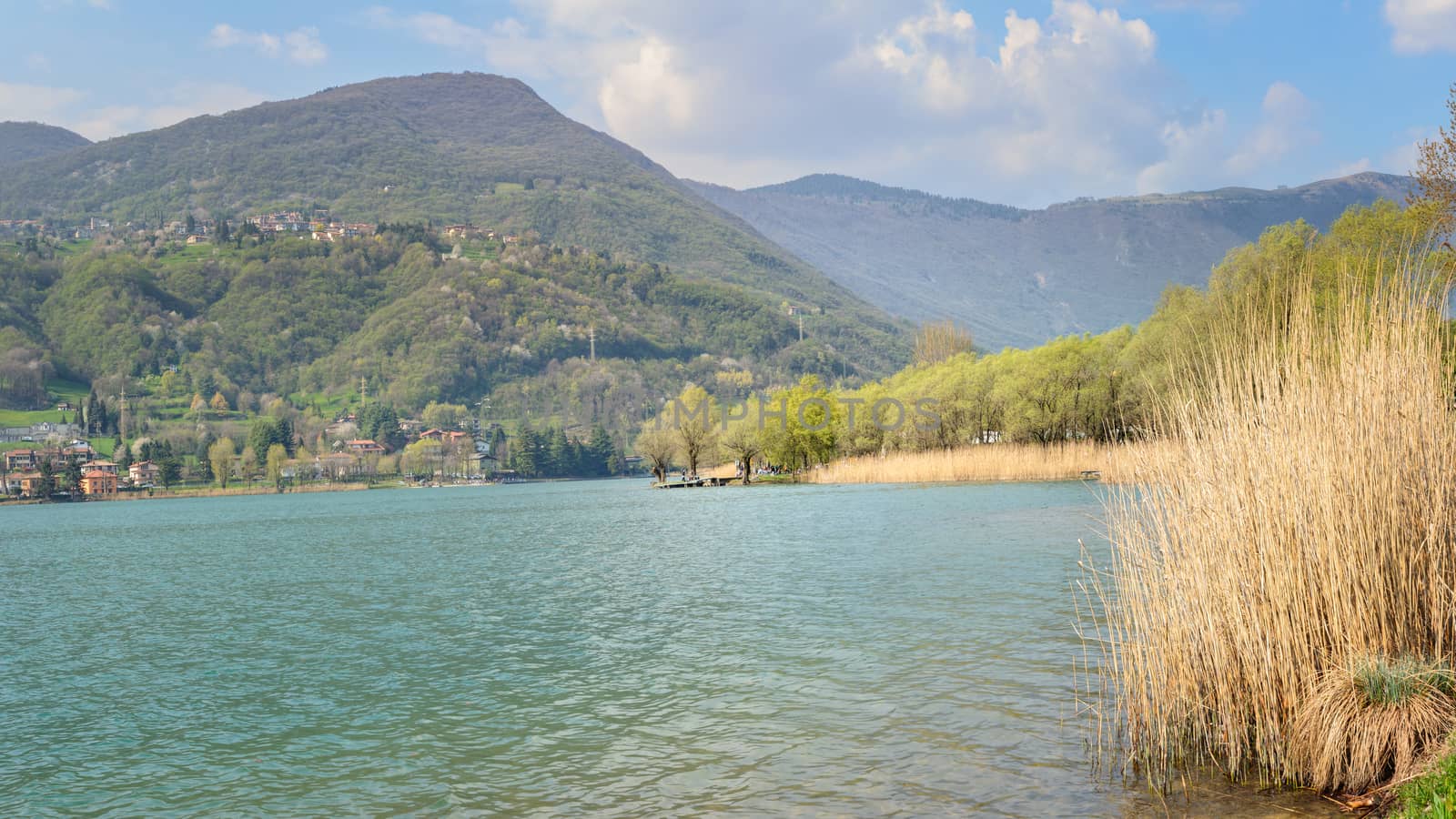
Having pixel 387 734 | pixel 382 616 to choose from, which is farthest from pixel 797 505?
pixel 387 734

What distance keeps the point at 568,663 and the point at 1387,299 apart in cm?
1280

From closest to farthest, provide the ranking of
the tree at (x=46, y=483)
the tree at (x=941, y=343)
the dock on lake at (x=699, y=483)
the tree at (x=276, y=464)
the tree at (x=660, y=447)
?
the dock on lake at (x=699, y=483)
the tree at (x=660, y=447)
the tree at (x=46, y=483)
the tree at (x=941, y=343)
the tree at (x=276, y=464)

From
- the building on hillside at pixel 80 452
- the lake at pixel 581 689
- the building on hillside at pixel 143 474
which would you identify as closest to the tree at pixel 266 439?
the building on hillside at pixel 143 474

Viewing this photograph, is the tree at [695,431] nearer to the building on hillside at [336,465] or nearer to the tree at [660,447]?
the tree at [660,447]

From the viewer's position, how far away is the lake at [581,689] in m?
10.3

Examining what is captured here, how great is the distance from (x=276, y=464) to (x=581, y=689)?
181m

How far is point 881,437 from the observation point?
3568 inches

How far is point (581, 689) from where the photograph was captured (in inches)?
600

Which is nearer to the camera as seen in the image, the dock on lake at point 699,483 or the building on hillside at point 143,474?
the dock on lake at point 699,483

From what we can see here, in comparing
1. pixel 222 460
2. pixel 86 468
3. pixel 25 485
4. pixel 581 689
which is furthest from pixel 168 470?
pixel 581 689

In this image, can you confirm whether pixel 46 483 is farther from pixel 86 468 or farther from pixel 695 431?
pixel 695 431

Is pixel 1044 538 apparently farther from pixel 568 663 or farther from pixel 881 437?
pixel 881 437

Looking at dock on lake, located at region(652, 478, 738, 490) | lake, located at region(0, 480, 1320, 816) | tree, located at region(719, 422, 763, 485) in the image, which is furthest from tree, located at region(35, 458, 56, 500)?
lake, located at region(0, 480, 1320, 816)

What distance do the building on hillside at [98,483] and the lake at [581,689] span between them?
15039 cm
